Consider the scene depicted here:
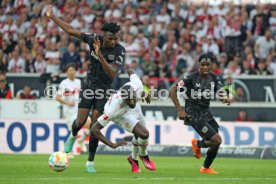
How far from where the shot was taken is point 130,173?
53.1 feet

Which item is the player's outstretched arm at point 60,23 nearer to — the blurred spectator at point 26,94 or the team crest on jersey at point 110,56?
the team crest on jersey at point 110,56

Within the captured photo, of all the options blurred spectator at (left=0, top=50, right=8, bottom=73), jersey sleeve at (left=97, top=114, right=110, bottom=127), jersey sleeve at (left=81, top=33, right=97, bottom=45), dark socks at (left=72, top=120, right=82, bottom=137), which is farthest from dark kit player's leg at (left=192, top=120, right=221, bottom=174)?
blurred spectator at (left=0, top=50, right=8, bottom=73)

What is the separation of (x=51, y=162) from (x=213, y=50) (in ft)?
42.2

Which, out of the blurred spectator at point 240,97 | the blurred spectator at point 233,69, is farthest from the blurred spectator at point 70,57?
the blurred spectator at point 240,97

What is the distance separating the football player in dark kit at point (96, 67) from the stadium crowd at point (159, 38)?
30.7ft

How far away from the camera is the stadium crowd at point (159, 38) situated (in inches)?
1047

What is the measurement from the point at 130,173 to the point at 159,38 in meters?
12.4

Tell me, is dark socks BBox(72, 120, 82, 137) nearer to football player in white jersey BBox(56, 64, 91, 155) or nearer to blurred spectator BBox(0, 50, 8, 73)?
football player in white jersey BBox(56, 64, 91, 155)

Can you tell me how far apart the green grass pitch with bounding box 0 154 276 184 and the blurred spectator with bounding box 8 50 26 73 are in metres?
7.70

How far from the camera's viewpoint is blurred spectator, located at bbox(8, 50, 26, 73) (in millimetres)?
28234

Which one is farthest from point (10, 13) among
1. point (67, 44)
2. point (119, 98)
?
point (119, 98)

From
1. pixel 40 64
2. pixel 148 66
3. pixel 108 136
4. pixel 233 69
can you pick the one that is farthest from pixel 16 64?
pixel 233 69

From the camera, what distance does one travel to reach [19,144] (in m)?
24.8

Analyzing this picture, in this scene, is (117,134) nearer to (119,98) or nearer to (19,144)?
(19,144)
